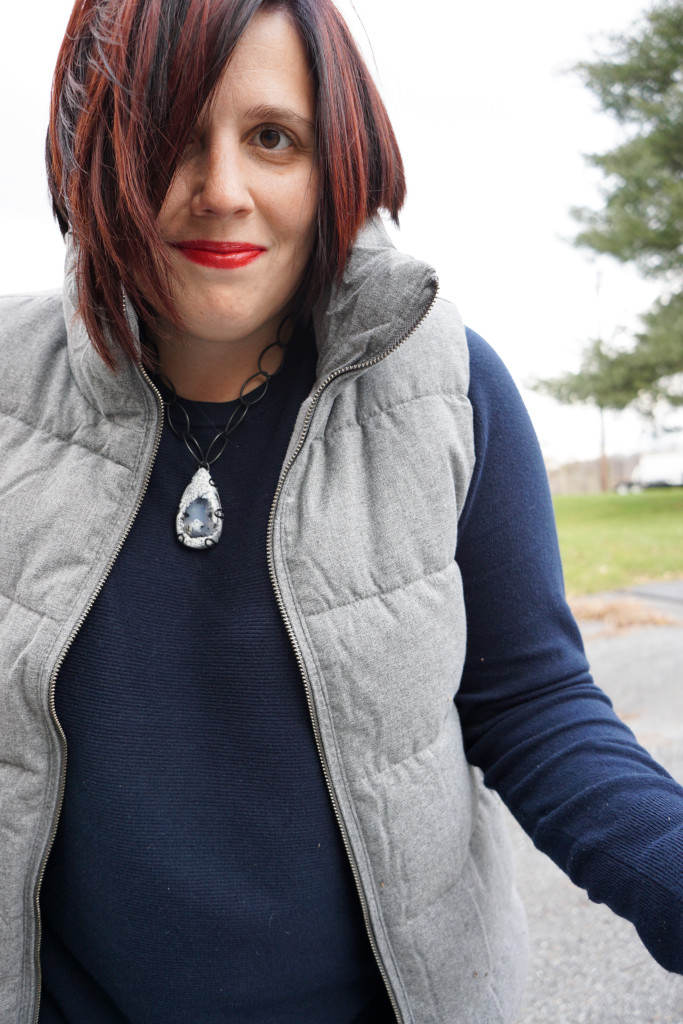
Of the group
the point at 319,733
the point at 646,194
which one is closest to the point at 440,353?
the point at 319,733

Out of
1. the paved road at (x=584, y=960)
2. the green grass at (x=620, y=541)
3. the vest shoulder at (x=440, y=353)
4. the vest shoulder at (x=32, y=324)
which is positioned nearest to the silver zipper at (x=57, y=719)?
the vest shoulder at (x=32, y=324)

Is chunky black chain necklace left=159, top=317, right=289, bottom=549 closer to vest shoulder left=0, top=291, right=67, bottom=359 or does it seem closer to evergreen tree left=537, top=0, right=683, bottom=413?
vest shoulder left=0, top=291, right=67, bottom=359

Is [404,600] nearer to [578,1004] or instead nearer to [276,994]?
[276,994]

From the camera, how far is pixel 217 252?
45.4 inches

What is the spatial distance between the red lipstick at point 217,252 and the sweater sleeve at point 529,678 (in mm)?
374

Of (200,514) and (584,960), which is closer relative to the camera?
(200,514)

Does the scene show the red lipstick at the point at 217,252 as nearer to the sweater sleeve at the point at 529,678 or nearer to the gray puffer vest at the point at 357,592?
the gray puffer vest at the point at 357,592

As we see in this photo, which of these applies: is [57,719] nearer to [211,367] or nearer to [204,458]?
[204,458]

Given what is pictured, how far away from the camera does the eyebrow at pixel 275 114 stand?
1118 millimetres

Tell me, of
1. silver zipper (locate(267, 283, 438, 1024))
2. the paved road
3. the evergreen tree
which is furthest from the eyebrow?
the evergreen tree

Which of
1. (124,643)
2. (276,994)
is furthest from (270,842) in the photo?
(124,643)

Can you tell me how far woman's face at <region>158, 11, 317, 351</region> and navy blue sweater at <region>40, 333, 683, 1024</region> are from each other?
0.97ft

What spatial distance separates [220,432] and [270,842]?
23.1 inches

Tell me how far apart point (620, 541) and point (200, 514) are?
8.16 meters
